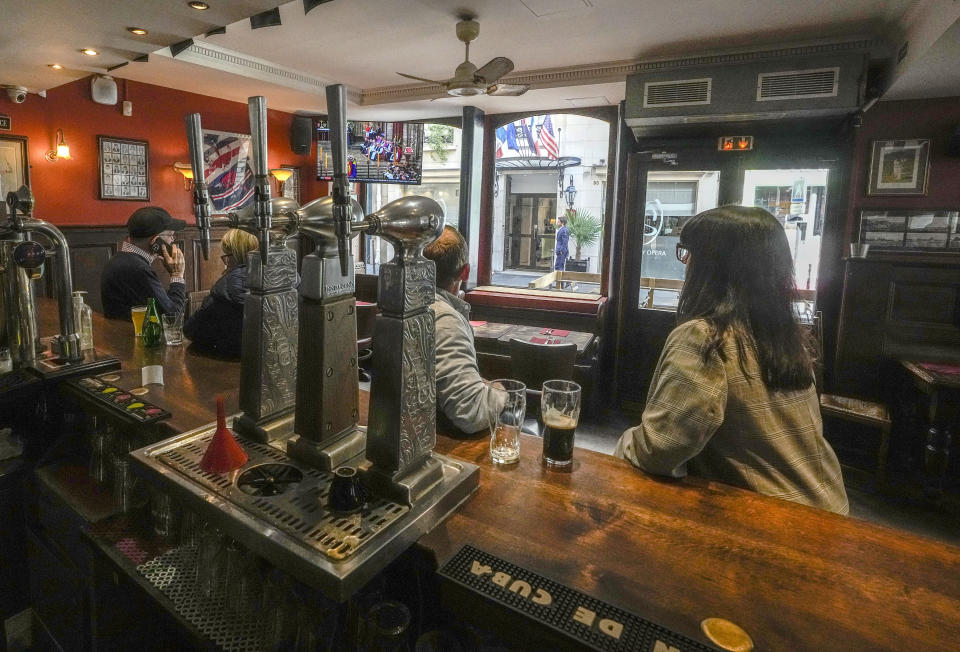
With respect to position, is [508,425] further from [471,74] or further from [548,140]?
[548,140]

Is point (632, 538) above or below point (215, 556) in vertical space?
above

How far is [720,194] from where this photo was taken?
457cm

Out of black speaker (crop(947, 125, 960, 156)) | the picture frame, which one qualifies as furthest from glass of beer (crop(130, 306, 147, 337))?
black speaker (crop(947, 125, 960, 156))

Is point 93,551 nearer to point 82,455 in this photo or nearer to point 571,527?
point 82,455

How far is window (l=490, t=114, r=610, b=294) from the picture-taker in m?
11.1

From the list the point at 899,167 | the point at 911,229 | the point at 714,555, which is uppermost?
the point at 899,167

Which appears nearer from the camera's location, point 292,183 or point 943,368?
point 943,368

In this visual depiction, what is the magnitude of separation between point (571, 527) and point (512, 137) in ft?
37.5

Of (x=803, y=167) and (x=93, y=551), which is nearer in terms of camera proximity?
(x=93, y=551)

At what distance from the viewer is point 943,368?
329cm

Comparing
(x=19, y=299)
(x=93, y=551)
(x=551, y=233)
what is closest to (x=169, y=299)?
(x=19, y=299)

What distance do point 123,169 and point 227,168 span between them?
1.07 m

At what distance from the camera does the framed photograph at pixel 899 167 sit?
3.97 meters

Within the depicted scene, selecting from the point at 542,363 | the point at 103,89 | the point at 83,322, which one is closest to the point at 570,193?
the point at 103,89
